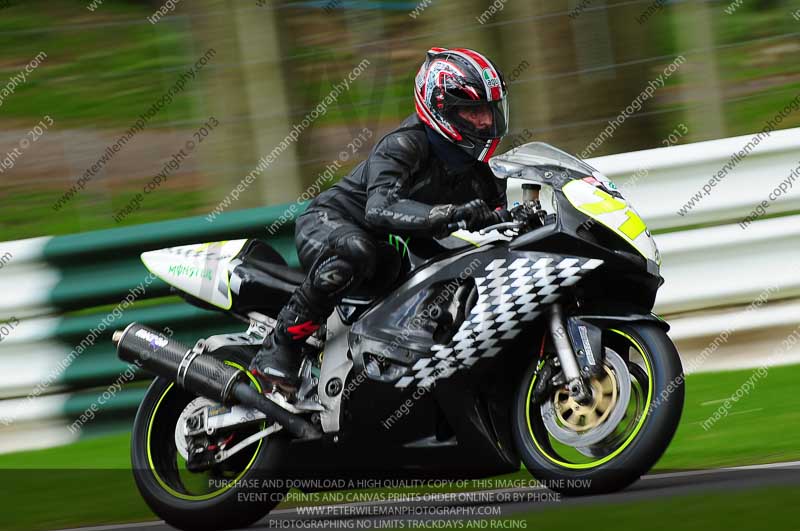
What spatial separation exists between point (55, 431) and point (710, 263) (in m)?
3.74

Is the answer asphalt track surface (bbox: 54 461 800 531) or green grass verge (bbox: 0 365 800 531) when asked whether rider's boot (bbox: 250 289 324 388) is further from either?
green grass verge (bbox: 0 365 800 531)

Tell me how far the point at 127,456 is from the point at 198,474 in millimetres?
1247

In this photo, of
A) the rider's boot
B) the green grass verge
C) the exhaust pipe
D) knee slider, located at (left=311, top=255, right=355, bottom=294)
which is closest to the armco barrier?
the green grass verge

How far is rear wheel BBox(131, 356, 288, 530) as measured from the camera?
5.20m

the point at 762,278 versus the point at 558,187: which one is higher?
the point at 558,187

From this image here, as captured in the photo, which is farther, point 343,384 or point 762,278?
point 762,278

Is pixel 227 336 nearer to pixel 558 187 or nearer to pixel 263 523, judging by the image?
pixel 263 523

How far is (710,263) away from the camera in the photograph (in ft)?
23.4

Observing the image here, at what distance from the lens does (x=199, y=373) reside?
5328mm

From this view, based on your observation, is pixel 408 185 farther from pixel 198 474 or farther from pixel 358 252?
pixel 198 474

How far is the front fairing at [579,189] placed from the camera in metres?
4.65

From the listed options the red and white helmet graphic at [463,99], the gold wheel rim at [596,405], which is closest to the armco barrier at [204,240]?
the red and white helmet graphic at [463,99]

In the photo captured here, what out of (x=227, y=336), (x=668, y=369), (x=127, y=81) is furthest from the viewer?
(x=127, y=81)

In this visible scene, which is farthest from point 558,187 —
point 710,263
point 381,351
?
point 710,263
